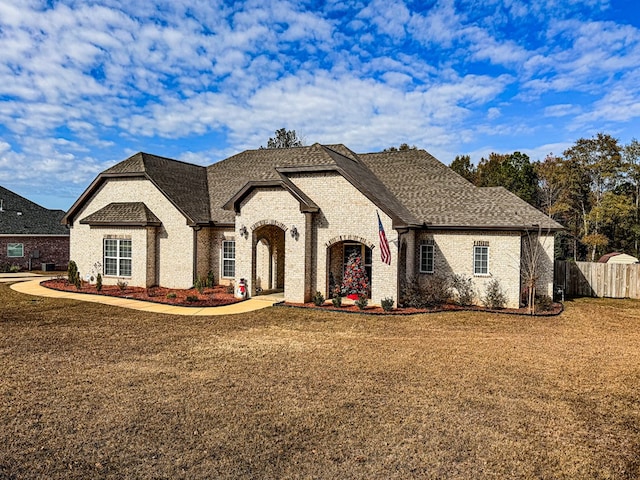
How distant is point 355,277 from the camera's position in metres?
18.5

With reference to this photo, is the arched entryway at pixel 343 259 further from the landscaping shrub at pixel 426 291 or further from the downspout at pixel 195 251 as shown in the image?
the downspout at pixel 195 251

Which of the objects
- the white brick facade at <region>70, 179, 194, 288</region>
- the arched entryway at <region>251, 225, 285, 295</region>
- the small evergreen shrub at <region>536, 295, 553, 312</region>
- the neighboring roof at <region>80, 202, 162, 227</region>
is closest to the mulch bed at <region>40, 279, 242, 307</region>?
the white brick facade at <region>70, 179, 194, 288</region>

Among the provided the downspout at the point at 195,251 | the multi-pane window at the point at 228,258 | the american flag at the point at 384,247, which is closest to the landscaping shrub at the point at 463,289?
the american flag at the point at 384,247

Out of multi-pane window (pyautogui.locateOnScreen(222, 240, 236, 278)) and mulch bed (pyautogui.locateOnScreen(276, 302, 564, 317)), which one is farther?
multi-pane window (pyautogui.locateOnScreen(222, 240, 236, 278))

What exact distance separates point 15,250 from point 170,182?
18.6m

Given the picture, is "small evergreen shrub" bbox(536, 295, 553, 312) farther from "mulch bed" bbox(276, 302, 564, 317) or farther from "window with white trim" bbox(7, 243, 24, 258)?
"window with white trim" bbox(7, 243, 24, 258)

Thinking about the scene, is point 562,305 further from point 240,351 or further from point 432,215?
point 240,351

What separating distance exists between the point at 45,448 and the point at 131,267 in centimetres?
1677

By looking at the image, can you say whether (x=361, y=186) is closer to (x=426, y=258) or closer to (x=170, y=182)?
(x=426, y=258)

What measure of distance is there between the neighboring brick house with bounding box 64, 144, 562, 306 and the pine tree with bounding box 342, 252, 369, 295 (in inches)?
24.1

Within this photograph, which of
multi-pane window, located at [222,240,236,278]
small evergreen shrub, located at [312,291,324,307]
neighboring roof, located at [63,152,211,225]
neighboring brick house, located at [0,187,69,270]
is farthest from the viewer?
neighboring brick house, located at [0,187,69,270]

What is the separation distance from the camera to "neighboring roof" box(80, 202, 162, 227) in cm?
2109

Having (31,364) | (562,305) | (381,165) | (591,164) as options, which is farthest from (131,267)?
(591,164)

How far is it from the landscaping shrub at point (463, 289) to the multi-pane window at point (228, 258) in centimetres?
1116
